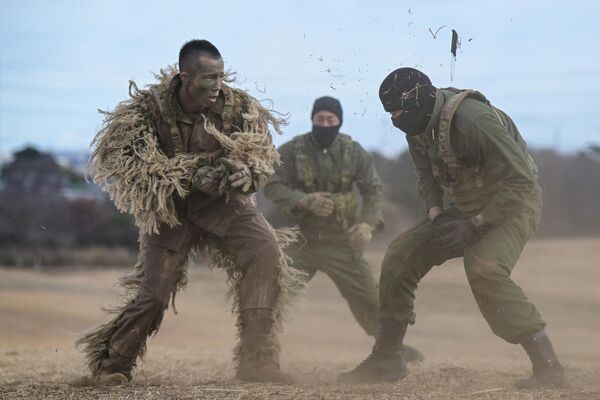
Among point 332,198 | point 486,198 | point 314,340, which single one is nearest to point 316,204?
point 332,198

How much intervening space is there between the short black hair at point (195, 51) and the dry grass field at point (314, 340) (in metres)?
1.80

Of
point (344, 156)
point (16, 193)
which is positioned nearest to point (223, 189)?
point (344, 156)

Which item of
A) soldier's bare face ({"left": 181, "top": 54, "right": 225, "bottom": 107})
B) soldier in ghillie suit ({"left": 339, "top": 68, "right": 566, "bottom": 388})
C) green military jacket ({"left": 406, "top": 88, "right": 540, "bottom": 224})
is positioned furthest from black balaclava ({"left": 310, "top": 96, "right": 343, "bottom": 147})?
soldier's bare face ({"left": 181, "top": 54, "right": 225, "bottom": 107})

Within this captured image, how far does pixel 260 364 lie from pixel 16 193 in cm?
2792

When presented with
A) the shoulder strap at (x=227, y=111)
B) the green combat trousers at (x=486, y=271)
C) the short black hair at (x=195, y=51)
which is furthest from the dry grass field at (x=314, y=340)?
the short black hair at (x=195, y=51)

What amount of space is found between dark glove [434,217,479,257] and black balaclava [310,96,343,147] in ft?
9.06

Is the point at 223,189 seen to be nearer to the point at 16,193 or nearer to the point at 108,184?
the point at 108,184

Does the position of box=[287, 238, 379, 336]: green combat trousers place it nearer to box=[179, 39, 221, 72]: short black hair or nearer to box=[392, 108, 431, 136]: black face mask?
box=[392, 108, 431, 136]: black face mask

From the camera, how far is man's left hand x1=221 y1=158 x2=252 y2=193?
21.1 feet

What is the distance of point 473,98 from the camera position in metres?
6.63

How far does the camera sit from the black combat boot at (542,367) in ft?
20.8

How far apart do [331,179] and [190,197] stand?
268 centimetres

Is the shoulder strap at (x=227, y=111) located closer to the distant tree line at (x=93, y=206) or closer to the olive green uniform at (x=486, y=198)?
the olive green uniform at (x=486, y=198)

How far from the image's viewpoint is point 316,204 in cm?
888
